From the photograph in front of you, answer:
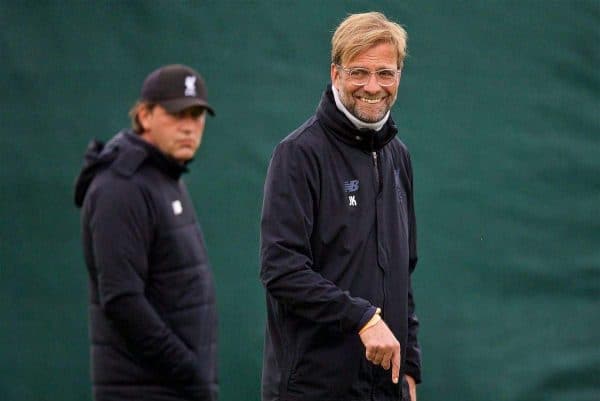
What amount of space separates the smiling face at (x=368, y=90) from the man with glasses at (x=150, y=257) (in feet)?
2.22

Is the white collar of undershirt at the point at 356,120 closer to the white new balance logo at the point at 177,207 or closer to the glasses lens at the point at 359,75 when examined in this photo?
the glasses lens at the point at 359,75

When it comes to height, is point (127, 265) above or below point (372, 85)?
below

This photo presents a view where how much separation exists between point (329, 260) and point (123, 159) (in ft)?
2.72

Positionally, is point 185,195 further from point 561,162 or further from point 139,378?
point 561,162

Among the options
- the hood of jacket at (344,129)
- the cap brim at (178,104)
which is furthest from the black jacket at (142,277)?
the hood of jacket at (344,129)

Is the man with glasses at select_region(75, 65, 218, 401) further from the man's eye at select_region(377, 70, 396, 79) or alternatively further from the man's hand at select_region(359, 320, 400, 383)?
the man's eye at select_region(377, 70, 396, 79)

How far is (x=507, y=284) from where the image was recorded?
565 centimetres

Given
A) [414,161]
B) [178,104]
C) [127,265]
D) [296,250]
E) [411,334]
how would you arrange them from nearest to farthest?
1. [127,265]
2. [178,104]
3. [296,250]
4. [411,334]
5. [414,161]

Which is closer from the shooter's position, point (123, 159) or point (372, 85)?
point (123, 159)

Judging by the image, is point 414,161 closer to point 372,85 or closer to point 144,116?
point 372,85

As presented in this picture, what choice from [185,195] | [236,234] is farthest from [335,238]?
[236,234]

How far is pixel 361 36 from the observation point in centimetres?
421

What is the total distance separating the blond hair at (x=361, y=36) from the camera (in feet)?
13.8

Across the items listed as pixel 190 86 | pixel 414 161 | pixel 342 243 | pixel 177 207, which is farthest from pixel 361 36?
pixel 414 161
